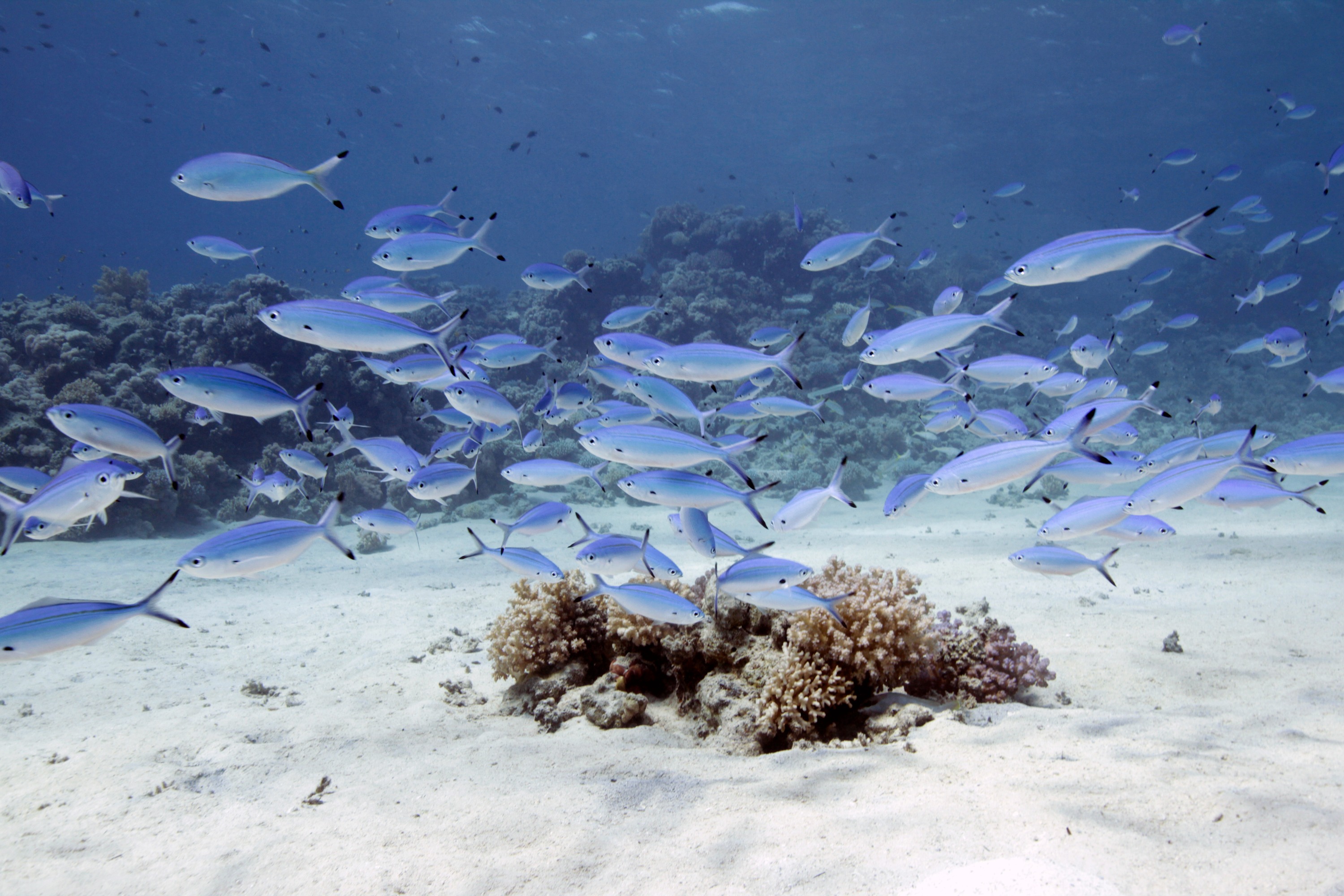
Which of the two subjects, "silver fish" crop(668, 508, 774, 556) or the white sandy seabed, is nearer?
the white sandy seabed

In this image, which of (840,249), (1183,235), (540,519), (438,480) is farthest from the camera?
(840,249)

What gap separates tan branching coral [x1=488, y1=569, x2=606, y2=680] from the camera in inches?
178

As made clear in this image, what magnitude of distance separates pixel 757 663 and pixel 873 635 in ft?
2.72

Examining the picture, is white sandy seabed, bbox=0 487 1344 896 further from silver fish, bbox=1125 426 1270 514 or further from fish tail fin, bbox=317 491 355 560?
fish tail fin, bbox=317 491 355 560

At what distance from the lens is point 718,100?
46219mm

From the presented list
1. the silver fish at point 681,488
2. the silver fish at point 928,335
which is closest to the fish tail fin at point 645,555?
the silver fish at point 681,488

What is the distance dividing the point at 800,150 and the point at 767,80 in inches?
517

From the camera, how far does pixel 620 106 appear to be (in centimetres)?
4953

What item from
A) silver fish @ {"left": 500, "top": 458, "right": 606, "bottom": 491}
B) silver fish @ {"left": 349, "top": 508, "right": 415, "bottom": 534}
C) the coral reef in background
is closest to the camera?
the coral reef in background

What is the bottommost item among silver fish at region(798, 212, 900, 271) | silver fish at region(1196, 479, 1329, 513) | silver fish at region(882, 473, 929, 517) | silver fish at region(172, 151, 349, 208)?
silver fish at region(1196, 479, 1329, 513)

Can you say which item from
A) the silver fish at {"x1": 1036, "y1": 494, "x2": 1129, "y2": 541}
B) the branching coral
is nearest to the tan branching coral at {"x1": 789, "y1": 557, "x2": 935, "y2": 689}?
the branching coral

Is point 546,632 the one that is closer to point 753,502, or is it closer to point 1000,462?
point 753,502

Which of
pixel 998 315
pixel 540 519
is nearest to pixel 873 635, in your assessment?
pixel 998 315

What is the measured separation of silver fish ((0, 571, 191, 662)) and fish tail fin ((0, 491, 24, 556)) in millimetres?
626
